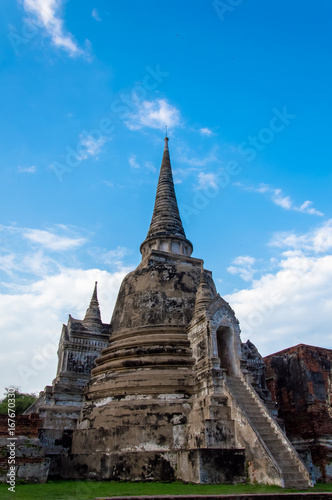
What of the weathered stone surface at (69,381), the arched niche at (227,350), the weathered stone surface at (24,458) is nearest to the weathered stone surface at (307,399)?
the arched niche at (227,350)

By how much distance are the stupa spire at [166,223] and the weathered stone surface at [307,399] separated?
682 cm

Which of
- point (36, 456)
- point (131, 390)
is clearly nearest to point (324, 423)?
point (131, 390)

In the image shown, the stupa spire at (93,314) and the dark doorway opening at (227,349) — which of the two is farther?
the stupa spire at (93,314)

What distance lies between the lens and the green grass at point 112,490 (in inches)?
318

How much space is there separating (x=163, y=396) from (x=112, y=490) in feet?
11.9

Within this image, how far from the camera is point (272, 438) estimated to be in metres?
10.7

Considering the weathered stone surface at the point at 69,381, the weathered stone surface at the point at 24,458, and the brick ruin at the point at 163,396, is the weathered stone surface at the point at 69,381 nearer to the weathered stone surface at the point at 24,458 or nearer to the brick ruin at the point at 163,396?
the brick ruin at the point at 163,396

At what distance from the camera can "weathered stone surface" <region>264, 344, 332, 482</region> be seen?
46.7 feet

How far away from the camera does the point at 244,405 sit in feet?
38.7

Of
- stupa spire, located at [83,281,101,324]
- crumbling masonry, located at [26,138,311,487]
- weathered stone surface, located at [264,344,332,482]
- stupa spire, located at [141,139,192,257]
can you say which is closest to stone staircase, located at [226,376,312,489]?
crumbling masonry, located at [26,138,311,487]

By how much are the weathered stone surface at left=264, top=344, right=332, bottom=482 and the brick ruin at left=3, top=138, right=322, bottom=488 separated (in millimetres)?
1453

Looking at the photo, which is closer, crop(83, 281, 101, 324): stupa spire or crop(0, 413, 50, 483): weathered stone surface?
crop(0, 413, 50, 483): weathered stone surface

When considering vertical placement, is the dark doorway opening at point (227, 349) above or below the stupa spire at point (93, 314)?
below

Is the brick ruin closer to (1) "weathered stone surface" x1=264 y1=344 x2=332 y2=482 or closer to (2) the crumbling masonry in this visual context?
(2) the crumbling masonry
